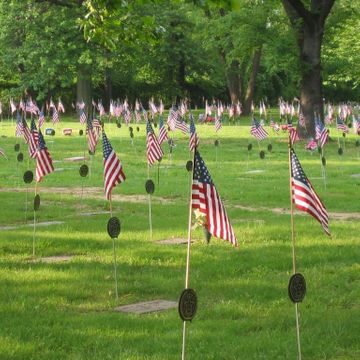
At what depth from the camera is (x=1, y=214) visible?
1512 centimetres

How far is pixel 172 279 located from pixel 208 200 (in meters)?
3.06

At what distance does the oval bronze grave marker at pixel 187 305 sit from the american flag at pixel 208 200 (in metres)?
1.06

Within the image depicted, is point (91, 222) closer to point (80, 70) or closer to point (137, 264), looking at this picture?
point (137, 264)

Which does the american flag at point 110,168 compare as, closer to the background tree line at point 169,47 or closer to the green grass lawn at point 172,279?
the green grass lawn at point 172,279

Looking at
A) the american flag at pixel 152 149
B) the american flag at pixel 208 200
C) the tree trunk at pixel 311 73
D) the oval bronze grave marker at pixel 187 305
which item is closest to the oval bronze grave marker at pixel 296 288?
the american flag at pixel 208 200

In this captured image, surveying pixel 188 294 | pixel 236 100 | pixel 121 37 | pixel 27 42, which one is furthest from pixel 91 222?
pixel 236 100

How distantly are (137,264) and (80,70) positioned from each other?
41.6 meters

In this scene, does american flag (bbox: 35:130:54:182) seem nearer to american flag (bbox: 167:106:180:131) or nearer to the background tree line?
the background tree line

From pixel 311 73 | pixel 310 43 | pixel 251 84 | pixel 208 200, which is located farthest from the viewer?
pixel 251 84

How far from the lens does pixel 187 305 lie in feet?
17.8

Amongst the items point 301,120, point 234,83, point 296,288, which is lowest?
point 296,288

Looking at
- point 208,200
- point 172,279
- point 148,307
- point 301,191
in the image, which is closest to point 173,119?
point 172,279

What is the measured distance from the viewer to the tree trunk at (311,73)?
32469 millimetres

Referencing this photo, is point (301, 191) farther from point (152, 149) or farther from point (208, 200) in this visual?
point (152, 149)
